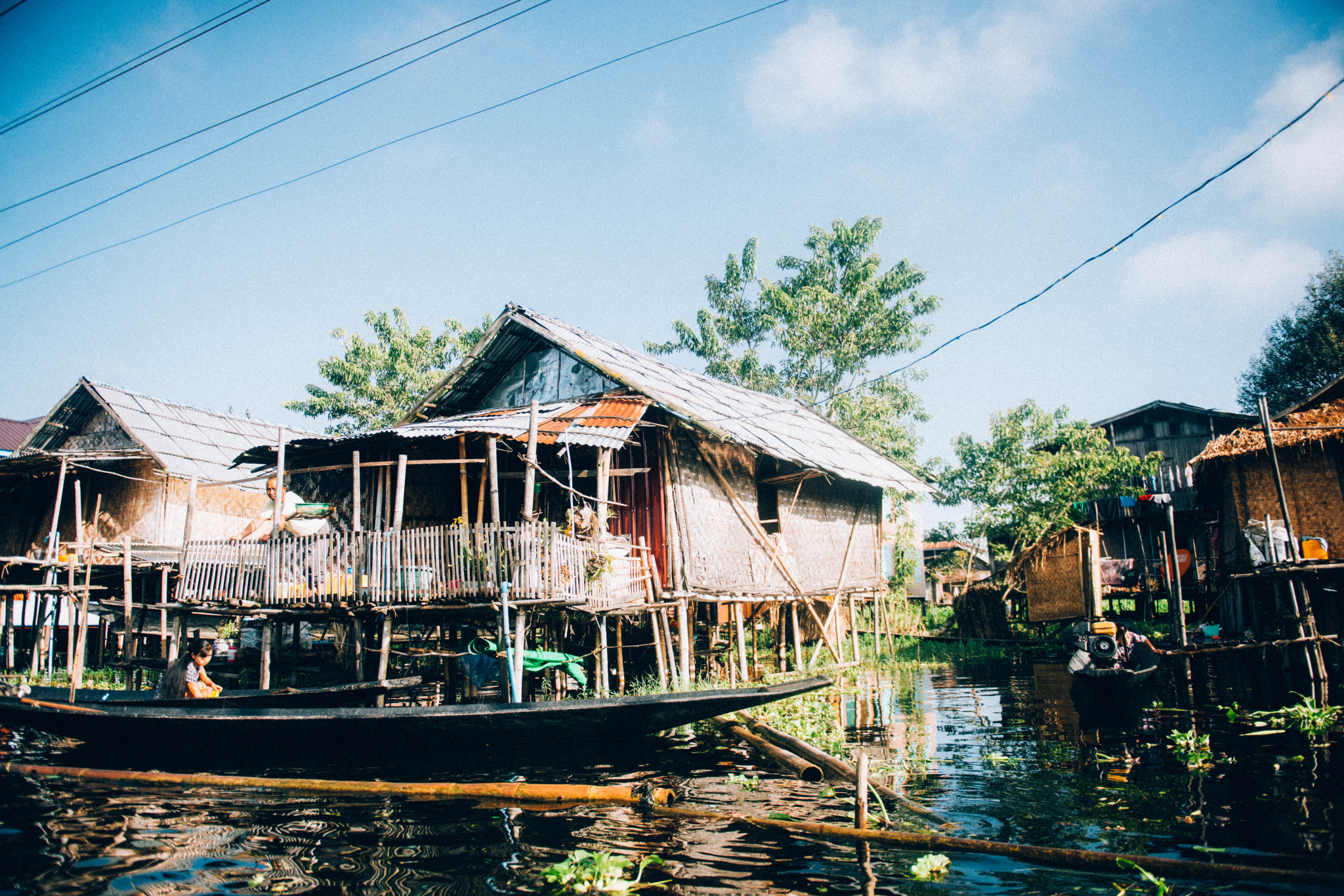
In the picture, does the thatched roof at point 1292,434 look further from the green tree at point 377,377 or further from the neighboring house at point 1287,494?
the green tree at point 377,377

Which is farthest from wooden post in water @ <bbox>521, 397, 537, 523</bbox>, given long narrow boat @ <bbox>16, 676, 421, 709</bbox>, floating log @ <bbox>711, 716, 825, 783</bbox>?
floating log @ <bbox>711, 716, 825, 783</bbox>

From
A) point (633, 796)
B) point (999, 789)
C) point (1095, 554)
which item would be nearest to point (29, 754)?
point (633, 796)

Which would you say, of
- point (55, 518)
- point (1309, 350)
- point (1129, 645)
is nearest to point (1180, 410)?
point (1309, 350)

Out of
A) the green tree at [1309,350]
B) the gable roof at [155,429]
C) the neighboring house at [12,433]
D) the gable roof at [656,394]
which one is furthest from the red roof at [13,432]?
the green tree at [1309,350]

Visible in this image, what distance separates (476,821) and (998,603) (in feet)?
61.8

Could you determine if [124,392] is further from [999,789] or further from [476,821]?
[999,789]

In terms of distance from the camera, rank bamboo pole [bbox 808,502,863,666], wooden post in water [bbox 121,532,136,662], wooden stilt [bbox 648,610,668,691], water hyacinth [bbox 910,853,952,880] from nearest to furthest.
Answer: water hyacinth [bbox 910,853,952,880] < wooden stilt [bbox 648,610,668,691] < wooden post in water [bbox 121,532,136,662] < bamboo pole [bbox 808,502,863,666]

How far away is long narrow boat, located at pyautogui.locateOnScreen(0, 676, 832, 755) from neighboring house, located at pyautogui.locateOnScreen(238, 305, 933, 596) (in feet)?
10.3

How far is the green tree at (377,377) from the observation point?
26297 millimetres

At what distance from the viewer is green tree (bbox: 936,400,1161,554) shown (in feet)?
71.1

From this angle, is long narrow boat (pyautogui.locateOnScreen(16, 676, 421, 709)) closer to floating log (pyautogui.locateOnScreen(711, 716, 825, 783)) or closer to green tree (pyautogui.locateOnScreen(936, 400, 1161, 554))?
floating log (pyautogui.locateOnScreen(711, 716, 825, 783))

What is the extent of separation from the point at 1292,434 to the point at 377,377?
24.5 meters

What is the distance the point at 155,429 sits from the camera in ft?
60.7

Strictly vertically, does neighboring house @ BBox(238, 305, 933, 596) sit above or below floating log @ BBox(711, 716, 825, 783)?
above
